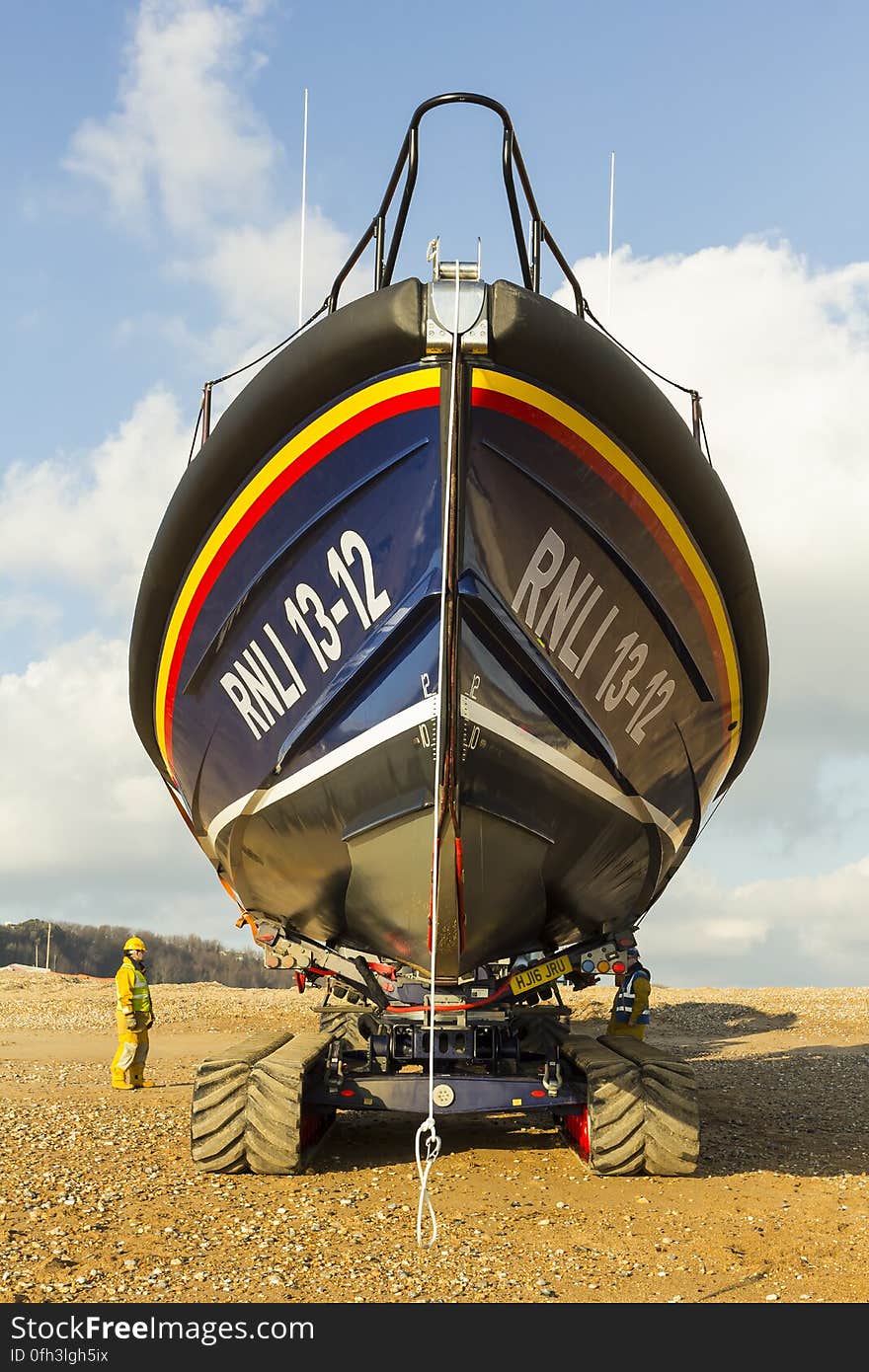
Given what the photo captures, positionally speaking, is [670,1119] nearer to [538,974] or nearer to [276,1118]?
[538,974]

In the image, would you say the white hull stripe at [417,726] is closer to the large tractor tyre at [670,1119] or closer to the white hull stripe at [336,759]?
the white hull stripe at [336,759]

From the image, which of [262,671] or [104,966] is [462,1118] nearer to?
[262,671]

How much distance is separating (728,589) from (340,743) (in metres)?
2.09

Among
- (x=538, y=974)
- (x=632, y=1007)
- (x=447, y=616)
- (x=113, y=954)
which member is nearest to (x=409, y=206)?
(x=447, y=616)

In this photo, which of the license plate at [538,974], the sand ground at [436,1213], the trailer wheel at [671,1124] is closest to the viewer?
the sand ground at [436,1213]

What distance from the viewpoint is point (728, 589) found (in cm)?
551

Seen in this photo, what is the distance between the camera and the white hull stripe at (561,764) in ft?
15.3

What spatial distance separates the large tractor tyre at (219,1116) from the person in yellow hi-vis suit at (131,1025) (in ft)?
10.2

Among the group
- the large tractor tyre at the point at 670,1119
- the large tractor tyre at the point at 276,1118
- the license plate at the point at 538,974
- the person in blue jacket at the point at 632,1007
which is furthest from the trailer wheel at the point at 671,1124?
the person in blue jacket at the point at 632,1007

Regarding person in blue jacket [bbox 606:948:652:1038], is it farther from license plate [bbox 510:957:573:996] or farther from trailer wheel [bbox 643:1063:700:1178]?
trailer wheel [bbox 643:1063:700:1178]

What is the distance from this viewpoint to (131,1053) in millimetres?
8000

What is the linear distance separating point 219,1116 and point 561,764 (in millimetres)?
2152

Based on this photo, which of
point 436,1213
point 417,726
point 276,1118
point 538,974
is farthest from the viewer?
point 538,974

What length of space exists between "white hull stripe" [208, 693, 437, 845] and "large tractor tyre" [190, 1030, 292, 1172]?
1237mm
